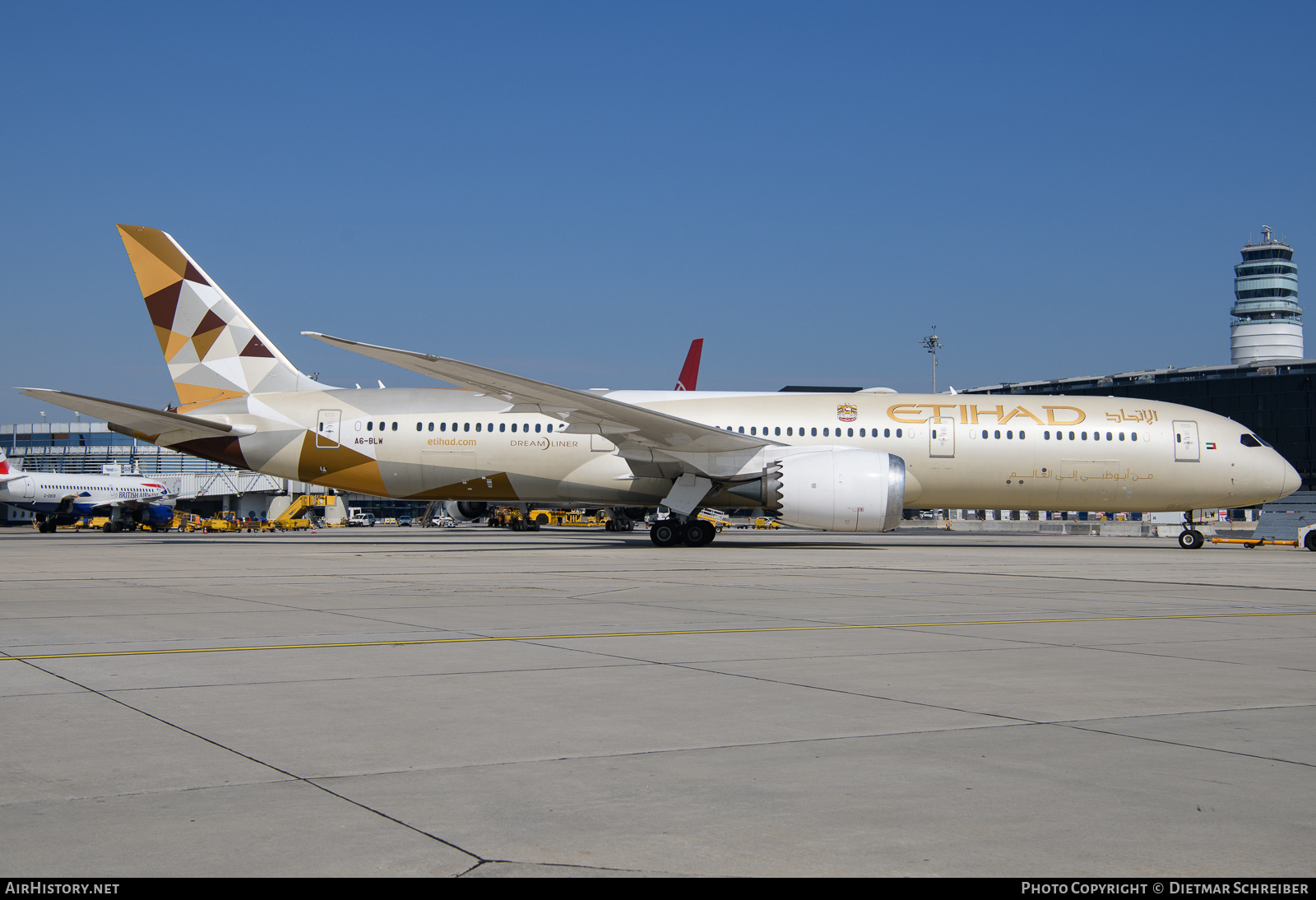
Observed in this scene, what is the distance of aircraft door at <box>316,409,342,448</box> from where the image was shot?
24312 mm

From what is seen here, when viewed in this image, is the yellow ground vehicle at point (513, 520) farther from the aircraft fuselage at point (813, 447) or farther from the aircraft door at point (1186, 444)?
the aircraft door at point (1186, 444)

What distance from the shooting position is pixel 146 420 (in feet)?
76.2

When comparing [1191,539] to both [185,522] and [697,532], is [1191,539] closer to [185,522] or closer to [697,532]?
[697,532]

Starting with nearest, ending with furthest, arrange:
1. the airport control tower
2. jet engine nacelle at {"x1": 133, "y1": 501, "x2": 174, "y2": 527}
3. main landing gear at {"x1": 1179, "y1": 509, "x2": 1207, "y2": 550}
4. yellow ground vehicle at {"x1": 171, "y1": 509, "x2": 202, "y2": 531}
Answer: main landing gear at {"x1": 1179, "y1": 509, "x2": 1207, "y2": 550} < jet engine nacelle at {"x1": 133, "y1": 501, "x2": 174, "y2": 527} < yellow ground vehicle at {"x1": 171, "y1": 509, "x2": 202, "y2": 531} < the airport control tower

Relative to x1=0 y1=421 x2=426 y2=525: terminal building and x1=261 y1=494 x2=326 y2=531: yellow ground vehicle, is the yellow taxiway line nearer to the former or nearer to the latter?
x1=261 y1=494 x2=326 y2=531: yellow ground vehicle

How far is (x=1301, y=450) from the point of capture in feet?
269

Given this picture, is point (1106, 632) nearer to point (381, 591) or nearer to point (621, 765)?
point (621, 765)

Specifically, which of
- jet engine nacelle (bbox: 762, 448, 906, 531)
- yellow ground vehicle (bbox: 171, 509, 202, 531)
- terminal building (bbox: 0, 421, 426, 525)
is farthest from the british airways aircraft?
jet engine nacelle (bbox: 762, 448, 906, 531)

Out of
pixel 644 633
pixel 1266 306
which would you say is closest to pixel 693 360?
pixel 644 633

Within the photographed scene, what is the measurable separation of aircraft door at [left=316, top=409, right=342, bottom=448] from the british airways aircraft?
Answer: 30664 millimetres

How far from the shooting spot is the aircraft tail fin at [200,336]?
24.9 meters

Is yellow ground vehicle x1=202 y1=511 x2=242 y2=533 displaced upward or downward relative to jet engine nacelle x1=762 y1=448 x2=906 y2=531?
downward
